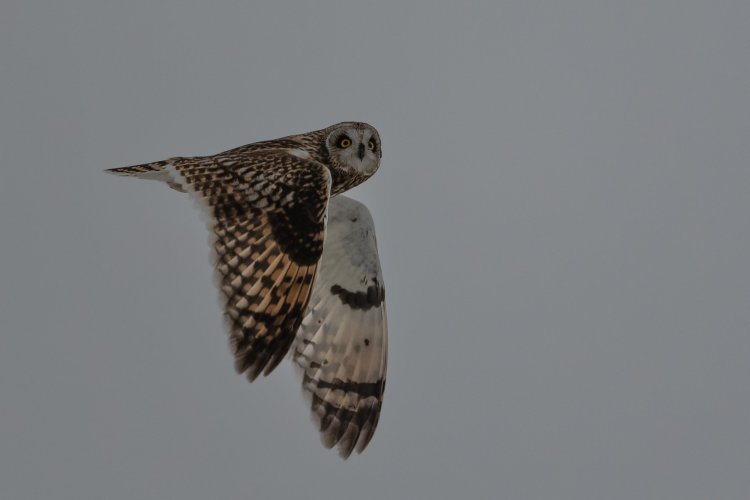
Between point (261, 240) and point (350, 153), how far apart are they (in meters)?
2.19

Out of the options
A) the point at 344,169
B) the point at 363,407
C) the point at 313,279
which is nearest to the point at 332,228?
the point at 344,169

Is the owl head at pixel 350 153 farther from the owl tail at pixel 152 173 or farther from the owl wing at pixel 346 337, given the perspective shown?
the owl tail at pixel 152 173

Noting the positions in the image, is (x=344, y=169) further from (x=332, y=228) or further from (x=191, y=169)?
(x=191, y=169)

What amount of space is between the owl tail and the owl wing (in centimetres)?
184

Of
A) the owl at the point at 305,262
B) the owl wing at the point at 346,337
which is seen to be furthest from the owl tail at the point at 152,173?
the owl wing at the point at 346,337

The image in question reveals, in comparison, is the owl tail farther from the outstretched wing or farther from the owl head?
the owl head

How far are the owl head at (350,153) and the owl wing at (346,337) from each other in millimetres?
271

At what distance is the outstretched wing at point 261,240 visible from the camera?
344 inches

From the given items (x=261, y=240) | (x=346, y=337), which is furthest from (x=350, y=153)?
(x=261, y=240)

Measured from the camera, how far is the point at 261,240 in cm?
907

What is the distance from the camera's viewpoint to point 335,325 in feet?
36.9

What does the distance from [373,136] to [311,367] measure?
2012 mm

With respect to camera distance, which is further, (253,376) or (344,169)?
(344,169)

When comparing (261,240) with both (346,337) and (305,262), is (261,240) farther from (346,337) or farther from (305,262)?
(346,337)
